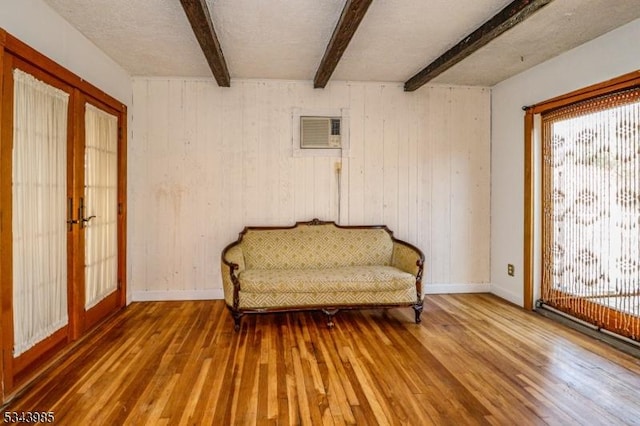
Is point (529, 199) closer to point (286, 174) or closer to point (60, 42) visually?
point (286, 174)

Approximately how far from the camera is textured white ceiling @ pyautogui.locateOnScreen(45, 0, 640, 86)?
2.82m

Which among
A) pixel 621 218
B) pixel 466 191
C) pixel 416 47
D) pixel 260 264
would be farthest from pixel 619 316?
pixel 260 264

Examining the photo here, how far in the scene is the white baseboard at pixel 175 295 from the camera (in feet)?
14.6

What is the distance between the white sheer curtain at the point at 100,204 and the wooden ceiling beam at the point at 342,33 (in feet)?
→ 6.97

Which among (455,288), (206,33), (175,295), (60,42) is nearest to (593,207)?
(455,288)

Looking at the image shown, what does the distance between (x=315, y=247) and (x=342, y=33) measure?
2.19 metres

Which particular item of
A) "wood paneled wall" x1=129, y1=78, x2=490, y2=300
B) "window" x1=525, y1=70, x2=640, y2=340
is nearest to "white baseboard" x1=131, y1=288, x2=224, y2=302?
"wood paneled wall" x1=129, y1=78, x2=490, y2=300

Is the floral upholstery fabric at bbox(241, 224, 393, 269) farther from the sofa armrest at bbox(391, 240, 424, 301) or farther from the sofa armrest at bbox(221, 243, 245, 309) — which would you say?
the sofa armrest at bbox(221, 243, 245, 309)

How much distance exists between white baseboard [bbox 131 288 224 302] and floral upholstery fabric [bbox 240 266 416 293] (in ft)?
3.17

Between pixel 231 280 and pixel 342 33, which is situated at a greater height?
pixel 342 33

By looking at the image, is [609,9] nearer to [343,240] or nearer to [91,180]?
[343,240]

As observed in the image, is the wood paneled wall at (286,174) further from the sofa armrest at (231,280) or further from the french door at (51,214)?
the sofa armrest at (231,280)

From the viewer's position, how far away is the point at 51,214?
109 inches

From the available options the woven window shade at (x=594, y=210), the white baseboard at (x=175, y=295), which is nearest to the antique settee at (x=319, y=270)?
the white baseboard at (x=175, y=295)
